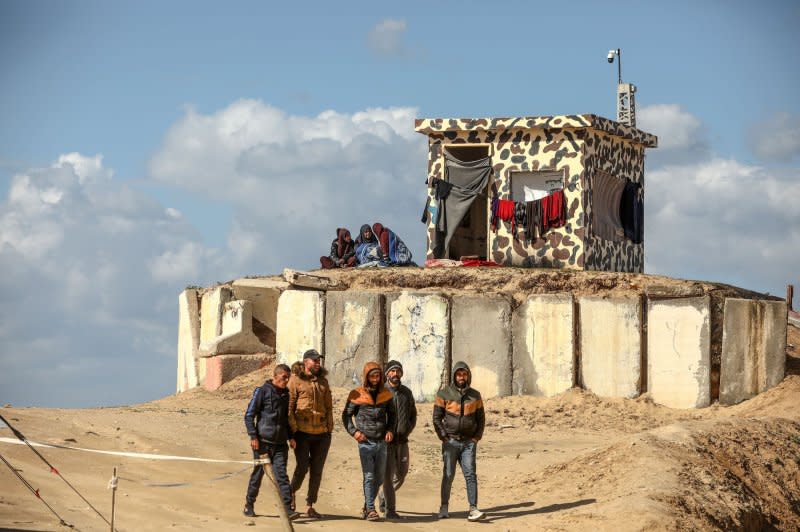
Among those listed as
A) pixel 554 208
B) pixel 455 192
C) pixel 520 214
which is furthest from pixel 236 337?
pixel 554 208

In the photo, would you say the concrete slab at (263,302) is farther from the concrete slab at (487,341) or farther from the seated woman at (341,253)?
the concrete slab at (487,341)

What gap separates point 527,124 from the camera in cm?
2439

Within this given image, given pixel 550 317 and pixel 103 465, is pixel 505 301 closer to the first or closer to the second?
pixel 550 317

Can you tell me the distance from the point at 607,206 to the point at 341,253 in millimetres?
5607

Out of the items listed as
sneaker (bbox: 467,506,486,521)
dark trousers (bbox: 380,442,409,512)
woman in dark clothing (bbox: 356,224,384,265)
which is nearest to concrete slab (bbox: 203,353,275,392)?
woman in dark clothing (bbox: 356,224,384,265)

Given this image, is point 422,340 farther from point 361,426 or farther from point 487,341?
point 361,426

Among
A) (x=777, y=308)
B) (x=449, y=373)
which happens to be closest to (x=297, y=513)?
(x=449, y=373)

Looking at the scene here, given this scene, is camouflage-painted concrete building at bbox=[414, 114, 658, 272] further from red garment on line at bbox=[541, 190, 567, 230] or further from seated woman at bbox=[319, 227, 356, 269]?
seated woman at bbox=[319, 227, 356, 269]

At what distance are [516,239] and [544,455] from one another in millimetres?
7882

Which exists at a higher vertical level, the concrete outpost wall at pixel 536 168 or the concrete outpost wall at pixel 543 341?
the concrete outpost wall at pixel 536 168

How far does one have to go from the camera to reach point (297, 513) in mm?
12945

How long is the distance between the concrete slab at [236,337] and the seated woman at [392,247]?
10.00 feet

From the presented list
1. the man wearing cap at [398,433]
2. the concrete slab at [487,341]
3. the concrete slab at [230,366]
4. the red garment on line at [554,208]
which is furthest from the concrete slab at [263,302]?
the man wearing cap at [398,433]

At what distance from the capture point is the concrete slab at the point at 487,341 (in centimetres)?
2114
